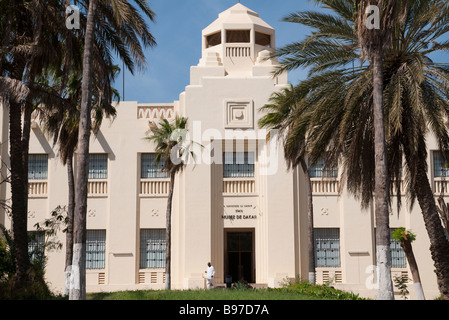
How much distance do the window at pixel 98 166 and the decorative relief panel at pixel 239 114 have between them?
23.8 feet

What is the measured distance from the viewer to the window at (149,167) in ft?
107

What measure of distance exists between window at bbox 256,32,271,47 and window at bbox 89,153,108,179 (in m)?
11.1

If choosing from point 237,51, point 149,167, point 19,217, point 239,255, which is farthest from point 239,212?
point 19,217

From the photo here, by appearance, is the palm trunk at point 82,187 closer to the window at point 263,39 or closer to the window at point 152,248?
the window at point 152,248

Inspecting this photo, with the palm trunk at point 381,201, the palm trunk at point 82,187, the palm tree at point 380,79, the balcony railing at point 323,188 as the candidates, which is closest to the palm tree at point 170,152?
the balcony railing at point 323,188

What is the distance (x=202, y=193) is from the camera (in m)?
30.4

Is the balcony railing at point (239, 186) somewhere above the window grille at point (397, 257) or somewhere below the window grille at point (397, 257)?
above

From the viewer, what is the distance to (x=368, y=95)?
18.8 m

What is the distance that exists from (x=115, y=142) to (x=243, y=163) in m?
7.20

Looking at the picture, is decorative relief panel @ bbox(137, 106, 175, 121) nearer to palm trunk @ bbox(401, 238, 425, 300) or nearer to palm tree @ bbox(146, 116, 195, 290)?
palm tree @ bbox(146, 116, 195, 290)

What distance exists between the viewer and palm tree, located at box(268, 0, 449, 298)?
18062mm

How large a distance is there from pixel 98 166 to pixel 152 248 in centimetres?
543

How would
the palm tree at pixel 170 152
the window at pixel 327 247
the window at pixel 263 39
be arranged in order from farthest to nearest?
the window at pixel 263 39
the window at pixel 327 247
the palm tree at pixel 170 152
